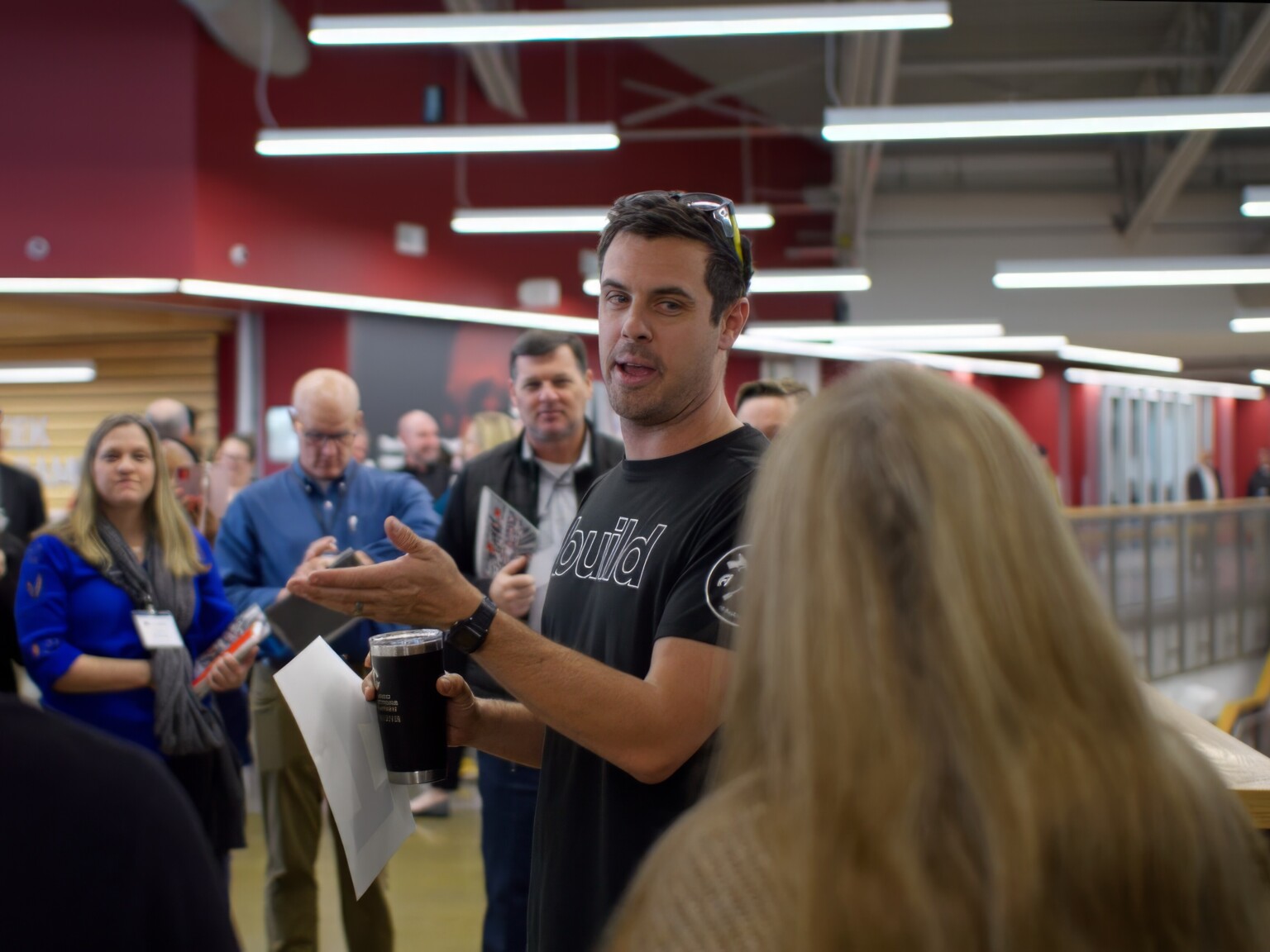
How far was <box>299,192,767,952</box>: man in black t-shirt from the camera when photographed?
1371mm

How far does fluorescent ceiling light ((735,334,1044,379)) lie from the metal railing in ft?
11.4

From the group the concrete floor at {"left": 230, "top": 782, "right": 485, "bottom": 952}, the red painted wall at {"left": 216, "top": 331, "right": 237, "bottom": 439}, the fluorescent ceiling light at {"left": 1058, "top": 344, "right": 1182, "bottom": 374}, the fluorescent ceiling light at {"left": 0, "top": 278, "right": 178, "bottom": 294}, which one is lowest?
the concrete floor at {"left": 230, "top": 782, "right": 485, "bottom": 952}

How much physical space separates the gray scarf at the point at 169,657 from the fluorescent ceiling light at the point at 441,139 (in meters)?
3.93

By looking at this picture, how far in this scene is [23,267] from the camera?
23.9 feet

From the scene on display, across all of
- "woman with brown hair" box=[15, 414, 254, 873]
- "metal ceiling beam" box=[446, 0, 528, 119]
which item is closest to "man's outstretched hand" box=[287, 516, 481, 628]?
"woman with brown hair" box=[15, 414, 254, 873]

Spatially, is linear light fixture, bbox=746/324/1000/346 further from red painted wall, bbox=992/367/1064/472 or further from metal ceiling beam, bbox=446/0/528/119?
red painted wall, bbox=992/367/1064/472

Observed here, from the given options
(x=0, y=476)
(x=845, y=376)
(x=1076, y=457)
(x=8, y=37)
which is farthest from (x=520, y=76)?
(x=1076, y=457)

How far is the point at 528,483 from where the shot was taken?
128 inches

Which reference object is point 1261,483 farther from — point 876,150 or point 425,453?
point 425,453

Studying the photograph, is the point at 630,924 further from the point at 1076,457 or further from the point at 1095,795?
the point at 1076,457

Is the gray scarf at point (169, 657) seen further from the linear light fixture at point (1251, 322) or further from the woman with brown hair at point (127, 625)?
the linear light fixture at point (1251, 322)

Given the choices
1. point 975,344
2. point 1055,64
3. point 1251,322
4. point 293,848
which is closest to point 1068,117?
point 1055,64

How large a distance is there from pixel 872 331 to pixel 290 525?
35.7 ft

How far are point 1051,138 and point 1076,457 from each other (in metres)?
7.23
